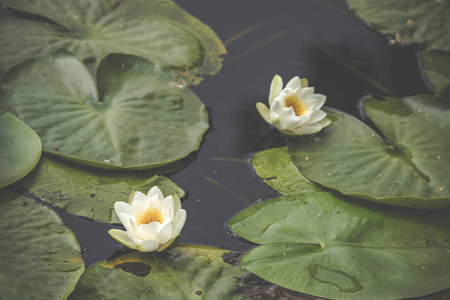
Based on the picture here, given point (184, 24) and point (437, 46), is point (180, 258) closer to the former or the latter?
point (184, 24)

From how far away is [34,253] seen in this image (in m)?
1.84

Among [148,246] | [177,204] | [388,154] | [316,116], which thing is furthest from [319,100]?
[148,246]

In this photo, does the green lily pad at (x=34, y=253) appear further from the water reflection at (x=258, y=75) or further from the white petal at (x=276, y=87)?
the white petal at (x=276, y=87)

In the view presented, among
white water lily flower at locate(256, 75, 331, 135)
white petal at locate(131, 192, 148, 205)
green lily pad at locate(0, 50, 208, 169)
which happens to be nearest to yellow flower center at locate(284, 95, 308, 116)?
white water lily flower at locate(256, 75, 331, 135)

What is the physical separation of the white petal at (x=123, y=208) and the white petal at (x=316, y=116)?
3.54 feet

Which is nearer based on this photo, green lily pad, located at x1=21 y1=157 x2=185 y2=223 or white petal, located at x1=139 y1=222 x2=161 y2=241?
white petal, located at x1=139 y1=222 x2=161 y2=241

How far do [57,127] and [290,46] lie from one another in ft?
5.47

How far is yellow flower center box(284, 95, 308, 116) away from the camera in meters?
2.51

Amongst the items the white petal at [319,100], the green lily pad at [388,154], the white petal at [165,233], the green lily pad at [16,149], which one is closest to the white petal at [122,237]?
the white petal at [165,233]

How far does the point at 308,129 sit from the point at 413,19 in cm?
143

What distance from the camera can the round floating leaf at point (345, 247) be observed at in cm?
185

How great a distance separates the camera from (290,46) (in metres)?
3.15

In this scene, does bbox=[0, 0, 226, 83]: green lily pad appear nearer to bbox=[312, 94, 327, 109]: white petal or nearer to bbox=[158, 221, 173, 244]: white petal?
bbox=[312, 94, 327, 109]: white petal

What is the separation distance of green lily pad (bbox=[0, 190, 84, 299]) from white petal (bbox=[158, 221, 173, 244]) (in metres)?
0.33
